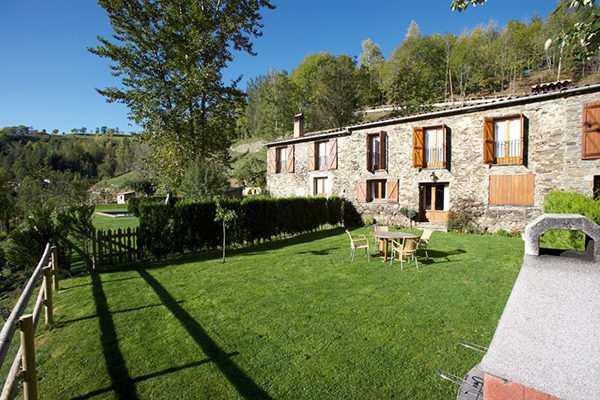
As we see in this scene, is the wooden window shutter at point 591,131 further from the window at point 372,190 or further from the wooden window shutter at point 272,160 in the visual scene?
the wooden window shutter at point 272,160

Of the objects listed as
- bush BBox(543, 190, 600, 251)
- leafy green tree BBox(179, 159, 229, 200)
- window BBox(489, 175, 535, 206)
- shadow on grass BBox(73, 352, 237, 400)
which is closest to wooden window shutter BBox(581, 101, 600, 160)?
window BBox(489, 175, 535, 206)

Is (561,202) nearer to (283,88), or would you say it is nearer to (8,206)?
(8,206)

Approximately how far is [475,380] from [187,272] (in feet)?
20.7

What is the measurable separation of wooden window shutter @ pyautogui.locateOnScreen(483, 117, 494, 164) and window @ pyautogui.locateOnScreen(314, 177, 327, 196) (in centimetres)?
904

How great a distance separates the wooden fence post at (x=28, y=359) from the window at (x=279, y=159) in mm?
18244

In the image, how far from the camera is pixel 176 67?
16.5 m

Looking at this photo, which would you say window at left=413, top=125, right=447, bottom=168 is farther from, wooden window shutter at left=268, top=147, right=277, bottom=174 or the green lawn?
wooden window shutter at left=268, top=147, right=277, bottom=174

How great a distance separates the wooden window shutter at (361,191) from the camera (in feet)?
54.0

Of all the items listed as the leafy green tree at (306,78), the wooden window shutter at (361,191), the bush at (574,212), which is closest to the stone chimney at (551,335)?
the bush at (574,212)

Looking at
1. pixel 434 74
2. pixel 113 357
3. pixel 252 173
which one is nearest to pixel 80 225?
pixel 113 357

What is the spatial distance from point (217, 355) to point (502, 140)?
14264 mm

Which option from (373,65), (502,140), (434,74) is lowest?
(502,140)

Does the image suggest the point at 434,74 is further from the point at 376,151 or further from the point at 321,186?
the point at 321,186

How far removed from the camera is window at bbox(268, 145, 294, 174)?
20542 millimetres
